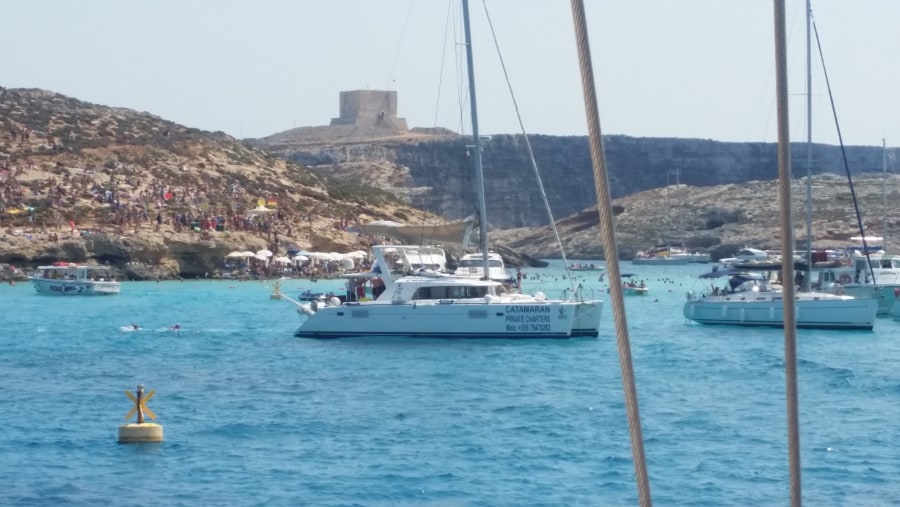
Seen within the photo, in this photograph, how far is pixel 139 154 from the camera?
10144cm

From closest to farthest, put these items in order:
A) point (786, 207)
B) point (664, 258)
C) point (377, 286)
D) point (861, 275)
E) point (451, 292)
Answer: point (786, 207) < point (451, 292) < point (377, 286) < point (861, 275) < point (664, 258)

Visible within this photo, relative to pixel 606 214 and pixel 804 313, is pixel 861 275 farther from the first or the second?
pixel 606 214

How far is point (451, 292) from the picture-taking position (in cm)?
3959

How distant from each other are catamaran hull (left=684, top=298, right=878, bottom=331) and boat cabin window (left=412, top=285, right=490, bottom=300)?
393 inches

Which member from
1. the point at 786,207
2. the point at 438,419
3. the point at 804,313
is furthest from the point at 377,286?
the point at 786,207

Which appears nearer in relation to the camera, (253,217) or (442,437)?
(442,437)

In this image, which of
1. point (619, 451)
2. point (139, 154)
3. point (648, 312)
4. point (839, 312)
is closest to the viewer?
point (619, 451)

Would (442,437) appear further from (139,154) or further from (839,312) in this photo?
(139,154)

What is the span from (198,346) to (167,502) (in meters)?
23.4

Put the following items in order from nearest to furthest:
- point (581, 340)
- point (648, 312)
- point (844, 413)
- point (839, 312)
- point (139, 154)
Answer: point (844, 413), point (581, 340), point (839, 312), point (648, 312), point (139, 154)

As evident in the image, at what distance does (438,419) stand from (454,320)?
1251cm

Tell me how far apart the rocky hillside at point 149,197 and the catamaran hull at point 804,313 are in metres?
44.3

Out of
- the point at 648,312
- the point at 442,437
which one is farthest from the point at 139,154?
the point at 442,437

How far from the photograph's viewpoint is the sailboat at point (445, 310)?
128ft
